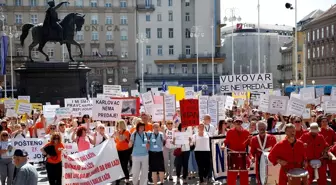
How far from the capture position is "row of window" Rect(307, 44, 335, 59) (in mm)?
77450

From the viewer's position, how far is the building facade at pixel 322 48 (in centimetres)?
7662

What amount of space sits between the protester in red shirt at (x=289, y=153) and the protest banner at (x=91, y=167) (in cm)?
Answer: 272

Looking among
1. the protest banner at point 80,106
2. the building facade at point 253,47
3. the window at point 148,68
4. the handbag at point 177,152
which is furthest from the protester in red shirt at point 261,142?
the building facade at point 253,47

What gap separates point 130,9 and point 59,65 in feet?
172

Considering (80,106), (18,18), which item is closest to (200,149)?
(80,106)

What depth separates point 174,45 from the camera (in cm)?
8544

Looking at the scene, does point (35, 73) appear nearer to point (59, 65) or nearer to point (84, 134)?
point (59, 65)

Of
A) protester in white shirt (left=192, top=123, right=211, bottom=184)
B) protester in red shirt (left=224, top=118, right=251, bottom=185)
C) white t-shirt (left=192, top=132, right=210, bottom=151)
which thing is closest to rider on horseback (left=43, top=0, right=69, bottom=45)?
protester in white shirt (left=192, top=123, right=211, bottom=184)

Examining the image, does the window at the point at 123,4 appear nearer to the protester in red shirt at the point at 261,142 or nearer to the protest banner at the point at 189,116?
the protest banner at the point at 189,116

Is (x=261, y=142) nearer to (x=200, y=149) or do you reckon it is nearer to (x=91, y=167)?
(x=200, y=149)

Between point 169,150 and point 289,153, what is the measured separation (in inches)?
212

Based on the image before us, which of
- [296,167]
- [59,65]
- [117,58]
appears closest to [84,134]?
[296,167]

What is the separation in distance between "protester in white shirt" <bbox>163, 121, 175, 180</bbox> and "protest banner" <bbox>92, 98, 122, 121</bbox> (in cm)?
152

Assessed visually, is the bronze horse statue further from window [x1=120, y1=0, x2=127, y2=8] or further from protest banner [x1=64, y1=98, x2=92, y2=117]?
window [x1=120, y1=0, x2=127, y2=8]
